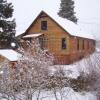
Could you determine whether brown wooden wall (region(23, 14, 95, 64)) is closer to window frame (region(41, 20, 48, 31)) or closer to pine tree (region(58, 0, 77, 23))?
window frame (region(41, 20, 48, 31))

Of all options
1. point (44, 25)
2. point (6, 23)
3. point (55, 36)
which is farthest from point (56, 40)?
point (6, 23)

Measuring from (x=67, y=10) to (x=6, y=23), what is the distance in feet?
90.3

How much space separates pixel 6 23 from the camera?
31891mm

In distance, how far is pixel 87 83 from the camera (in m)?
25.8

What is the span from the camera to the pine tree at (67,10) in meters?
58.2

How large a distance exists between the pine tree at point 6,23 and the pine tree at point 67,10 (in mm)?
27005

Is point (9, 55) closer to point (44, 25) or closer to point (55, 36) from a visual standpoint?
point (55, 36)

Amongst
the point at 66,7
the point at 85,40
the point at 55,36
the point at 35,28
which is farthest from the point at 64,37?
the point at 66,7

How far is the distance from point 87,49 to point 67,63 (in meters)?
8.87

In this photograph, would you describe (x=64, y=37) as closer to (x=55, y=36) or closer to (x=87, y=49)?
(x=55, y=36)

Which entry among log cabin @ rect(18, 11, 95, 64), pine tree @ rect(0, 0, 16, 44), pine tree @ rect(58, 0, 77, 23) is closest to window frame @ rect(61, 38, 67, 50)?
log cabin @ rect(18, 11, 95, 64)

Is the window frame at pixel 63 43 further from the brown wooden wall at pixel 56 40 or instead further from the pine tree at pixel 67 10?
the pine tree at pixel 67 10

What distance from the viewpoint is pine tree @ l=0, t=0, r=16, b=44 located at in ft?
104

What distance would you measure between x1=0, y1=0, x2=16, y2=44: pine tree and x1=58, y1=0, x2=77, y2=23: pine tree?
1063 inches
